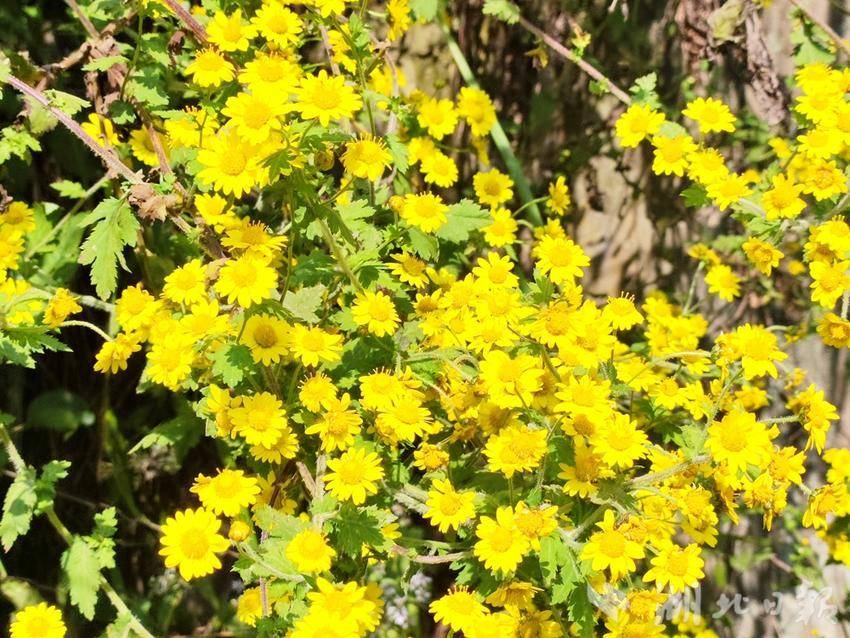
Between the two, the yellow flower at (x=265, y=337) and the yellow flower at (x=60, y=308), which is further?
the yellow flower at (x=60, y=308)

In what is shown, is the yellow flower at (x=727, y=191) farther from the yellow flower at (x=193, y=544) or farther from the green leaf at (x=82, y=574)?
the green leaf at (x=82, y=574)

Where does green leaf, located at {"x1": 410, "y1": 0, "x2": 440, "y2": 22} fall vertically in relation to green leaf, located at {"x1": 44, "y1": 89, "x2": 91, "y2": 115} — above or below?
above

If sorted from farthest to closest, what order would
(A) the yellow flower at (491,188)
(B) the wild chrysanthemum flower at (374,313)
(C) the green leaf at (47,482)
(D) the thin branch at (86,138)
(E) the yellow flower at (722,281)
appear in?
1. (E) the yellow flower at (722,281)
2. (A) the yellow flower at (491,188)
3. (C) the green leaf at (47,482)
4. (D) the thin branch at (86,138)
5. (B) the wild chrysanthemum flower at (374,313)

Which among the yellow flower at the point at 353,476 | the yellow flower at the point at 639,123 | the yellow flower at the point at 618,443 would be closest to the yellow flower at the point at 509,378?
the yellow flower at the point at 618,443

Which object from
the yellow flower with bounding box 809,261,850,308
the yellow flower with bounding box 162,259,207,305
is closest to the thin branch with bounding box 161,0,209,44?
the yellow flower with bounding box 162,259,207,305

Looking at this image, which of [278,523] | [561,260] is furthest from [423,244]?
[278,523]

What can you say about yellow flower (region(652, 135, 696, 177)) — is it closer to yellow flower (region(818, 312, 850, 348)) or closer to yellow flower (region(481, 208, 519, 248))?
yellow flower (region(481, 208, 519, 248))
